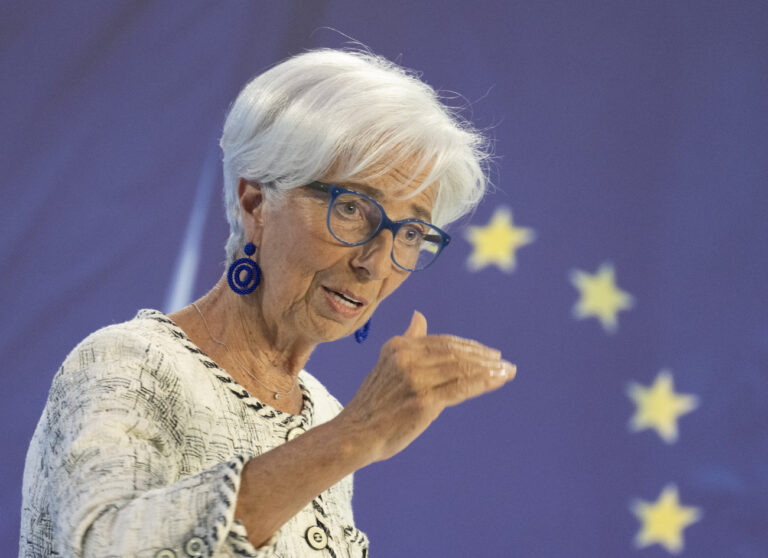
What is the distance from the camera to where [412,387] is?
1062mm

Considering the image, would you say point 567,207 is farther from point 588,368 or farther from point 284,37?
point 284,37

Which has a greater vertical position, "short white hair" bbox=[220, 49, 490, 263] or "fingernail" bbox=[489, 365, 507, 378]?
"short white hair" bbox=[220, 49, 490, 263]

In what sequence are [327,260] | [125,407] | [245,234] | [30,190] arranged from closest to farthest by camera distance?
[125,407] → [327,260] → [245,234] → [30,190]

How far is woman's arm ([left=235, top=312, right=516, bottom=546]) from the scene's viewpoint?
39.6 inches

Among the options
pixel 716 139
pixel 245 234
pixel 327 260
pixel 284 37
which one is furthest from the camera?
pixel 716 139

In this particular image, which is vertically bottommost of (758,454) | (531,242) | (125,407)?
(125,407)

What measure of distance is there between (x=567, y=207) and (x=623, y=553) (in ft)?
3.09

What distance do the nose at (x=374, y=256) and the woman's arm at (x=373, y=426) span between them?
1.02ft

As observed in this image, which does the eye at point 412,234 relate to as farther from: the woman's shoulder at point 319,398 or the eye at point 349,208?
the woman's shoulder at point 319,398

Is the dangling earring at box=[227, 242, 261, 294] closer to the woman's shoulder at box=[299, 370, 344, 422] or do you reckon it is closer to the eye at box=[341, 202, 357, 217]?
the eye at box=[341, 202, 357, 217]

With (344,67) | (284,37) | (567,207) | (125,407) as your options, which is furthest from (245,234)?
(567,207)

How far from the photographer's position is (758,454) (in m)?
2.49

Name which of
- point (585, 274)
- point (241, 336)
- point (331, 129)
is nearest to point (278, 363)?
point (241, 336)

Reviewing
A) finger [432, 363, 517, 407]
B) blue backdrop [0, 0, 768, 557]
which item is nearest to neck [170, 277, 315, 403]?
finger [432, 363, 517, 407]
